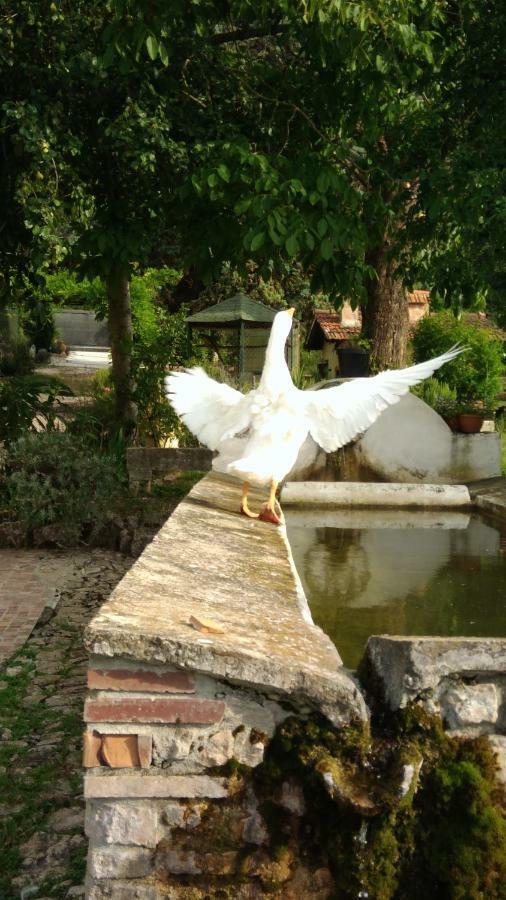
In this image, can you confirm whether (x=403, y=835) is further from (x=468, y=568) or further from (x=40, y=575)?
(x=40, y=575)

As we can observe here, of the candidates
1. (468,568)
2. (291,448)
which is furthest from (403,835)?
(468,568)

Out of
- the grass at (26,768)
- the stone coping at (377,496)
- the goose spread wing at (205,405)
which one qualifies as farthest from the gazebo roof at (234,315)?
the grass at (26,768)

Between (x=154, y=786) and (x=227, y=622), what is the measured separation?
502 millimetres

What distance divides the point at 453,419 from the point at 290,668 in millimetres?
6535

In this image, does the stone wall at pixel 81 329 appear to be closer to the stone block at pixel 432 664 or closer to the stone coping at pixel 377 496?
the stone coping at pixel 377 496

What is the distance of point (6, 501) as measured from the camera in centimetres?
966

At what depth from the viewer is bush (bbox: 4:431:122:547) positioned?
9148 mm

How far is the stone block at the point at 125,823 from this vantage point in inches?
90.4

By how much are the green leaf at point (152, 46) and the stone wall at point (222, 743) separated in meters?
5.22

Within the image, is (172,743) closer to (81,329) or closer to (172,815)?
(172,815)

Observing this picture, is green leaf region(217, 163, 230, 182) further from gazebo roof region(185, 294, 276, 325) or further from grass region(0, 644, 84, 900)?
gazebo roof region(185, 294, 276, 325)

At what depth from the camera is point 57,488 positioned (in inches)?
370

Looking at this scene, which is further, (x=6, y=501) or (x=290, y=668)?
(x=6, y=501)

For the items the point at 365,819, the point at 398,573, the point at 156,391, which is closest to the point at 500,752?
the point at 365,819
